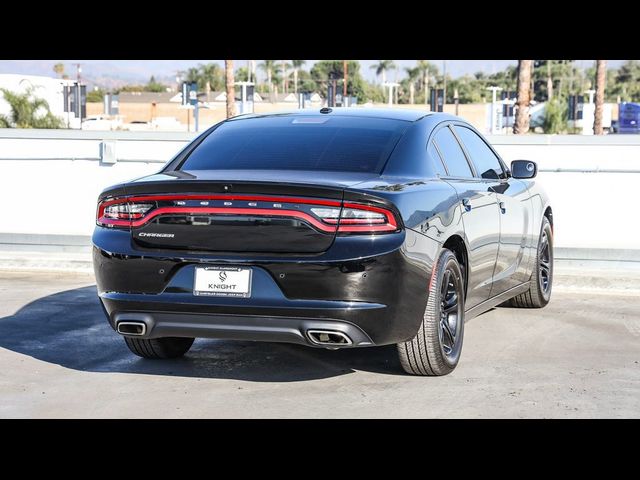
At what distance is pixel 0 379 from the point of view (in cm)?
673

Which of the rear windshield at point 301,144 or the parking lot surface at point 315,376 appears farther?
the rear windshield at point 301,144

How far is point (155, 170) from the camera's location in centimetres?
1280

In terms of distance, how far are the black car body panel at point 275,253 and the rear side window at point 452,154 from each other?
79cm

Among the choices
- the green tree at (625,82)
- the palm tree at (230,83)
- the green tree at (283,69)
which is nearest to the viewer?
the palm tree at (230,83)

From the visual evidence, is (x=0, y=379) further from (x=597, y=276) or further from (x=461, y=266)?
(x=597, y=276)

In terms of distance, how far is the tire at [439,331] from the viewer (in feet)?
21.2

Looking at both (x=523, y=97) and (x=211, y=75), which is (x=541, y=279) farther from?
(x=211, y=75)

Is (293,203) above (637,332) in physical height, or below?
above

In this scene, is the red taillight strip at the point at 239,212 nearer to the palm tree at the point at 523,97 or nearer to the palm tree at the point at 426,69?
the palm tree at the point at 523,97

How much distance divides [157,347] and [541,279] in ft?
12.1

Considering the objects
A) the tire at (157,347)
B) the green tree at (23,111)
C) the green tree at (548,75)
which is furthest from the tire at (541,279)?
the green tree at (548,75)
